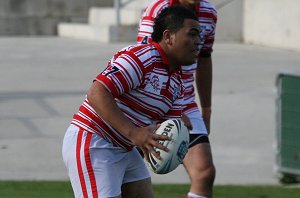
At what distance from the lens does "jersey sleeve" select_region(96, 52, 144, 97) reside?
510cm

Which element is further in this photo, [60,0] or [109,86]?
[60,0]

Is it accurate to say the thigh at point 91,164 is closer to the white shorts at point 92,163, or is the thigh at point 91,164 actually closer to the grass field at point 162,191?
the white shorts at point 92,163

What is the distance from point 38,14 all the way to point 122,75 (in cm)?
1681

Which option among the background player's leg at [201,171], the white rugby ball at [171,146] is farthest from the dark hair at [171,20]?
Answer: the background player's leg at [201,171]

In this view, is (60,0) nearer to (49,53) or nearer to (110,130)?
(49,53)

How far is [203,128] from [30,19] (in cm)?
1519

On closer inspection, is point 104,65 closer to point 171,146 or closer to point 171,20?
point 171,20

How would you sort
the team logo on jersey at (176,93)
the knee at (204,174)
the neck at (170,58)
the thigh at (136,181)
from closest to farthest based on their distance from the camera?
the neck at (170,58) < the team logo on jersey at (176,93) < the thigh at (136,181) < the knee at (204,174)

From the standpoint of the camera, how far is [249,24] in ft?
65.7

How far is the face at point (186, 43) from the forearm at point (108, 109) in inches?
19.3

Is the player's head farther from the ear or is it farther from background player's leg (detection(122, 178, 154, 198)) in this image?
background player's leg (detection(122, 178, 154, 198))

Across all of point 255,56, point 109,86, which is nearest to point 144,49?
point 109,86

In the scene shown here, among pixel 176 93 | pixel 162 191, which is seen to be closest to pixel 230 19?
pixel 162 191

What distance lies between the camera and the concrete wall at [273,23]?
60.9 feet
